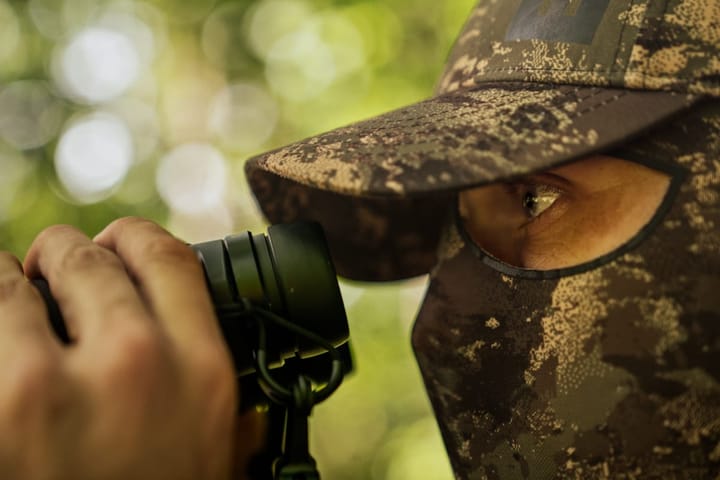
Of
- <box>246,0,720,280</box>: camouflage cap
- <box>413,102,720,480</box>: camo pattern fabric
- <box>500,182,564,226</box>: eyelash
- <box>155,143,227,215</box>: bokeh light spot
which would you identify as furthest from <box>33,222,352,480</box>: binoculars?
<box>155,143,227,215</box>: bokeh light spot

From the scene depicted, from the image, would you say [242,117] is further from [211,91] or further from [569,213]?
[569,213]

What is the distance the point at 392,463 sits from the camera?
589 centimetres

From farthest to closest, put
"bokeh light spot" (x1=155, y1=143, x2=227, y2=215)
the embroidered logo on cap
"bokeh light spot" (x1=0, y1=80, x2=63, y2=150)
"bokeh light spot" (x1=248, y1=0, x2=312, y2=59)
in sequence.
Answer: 1. "bokeh light spot" (x1=155, y1=143, x2=227, y2=215)
2. "bokeh light spot" (x1=0, y1=80, x2=63, y2=150)
3. "bokeh light spot" (x1=248, y1=0, x2=312, y2=59)
4. the embroidered logo on cap

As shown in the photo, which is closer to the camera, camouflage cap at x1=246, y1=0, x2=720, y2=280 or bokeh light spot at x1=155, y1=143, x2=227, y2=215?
camouflage cap at x1=246, y1=0, x2=720, y2=280

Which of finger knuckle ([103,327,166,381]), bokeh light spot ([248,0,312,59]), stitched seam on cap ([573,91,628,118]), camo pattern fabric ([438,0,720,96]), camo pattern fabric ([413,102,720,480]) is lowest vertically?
bokeh light spot ([248,0,312,59])

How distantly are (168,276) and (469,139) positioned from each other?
0.49 metres

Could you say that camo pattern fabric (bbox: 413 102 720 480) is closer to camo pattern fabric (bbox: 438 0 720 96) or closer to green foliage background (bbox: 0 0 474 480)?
camo pattern fabric (bbox: 438 0 720 96)

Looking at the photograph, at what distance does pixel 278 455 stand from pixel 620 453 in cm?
54

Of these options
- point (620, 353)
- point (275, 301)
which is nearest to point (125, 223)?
point (275, 301)

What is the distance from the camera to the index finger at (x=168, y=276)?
0.91m

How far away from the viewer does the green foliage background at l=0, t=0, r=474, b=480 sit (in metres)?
4.74

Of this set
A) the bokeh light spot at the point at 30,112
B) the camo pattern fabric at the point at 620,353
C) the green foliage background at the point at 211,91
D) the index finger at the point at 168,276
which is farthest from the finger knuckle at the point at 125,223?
the bokeh light spot at the point at 30,112

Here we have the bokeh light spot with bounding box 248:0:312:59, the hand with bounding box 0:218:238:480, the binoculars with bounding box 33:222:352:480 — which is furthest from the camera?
the bokeh light spot with bounding box 248:0:312:59

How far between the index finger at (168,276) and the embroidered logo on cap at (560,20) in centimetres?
70
